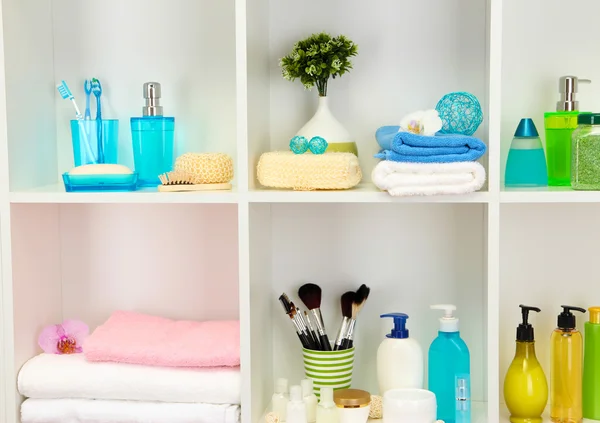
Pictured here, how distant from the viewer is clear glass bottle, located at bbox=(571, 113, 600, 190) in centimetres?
134

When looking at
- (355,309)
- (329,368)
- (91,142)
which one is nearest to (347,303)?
(355,309)

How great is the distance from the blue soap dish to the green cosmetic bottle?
0.72m

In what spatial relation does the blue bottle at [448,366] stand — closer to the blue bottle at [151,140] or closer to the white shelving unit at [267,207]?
the white shelving unit at [267,207]

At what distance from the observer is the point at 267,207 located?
1576 mm

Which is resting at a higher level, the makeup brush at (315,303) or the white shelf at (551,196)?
the white shelf at (551,196)

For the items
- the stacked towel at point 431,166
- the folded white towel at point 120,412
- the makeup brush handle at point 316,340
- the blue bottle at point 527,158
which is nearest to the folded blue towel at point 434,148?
the stacked towel at point 431,166

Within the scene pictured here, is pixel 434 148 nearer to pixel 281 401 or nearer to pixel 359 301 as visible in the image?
pixel 359 301

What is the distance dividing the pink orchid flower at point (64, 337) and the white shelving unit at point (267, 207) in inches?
0.9

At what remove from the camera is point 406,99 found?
156cm

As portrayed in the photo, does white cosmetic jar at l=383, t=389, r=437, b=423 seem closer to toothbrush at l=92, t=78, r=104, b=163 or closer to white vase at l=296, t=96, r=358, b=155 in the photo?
white vase at l=296, t=96, r=358, b=155

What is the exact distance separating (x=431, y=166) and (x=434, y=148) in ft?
0.10

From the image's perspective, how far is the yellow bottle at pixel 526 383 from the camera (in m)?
1.45

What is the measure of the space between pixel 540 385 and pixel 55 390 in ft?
2.70

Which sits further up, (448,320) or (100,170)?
(100,170)
